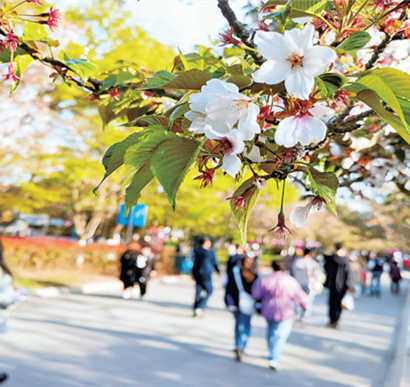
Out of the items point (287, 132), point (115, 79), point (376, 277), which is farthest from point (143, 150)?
point (376, 277)

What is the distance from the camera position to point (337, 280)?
29.8 feet

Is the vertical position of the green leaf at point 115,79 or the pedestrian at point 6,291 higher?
the green leaf at point 115,79

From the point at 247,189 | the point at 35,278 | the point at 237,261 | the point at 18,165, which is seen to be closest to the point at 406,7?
the point at 247,189

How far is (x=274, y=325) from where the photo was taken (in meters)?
5.99

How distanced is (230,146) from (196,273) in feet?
29.4

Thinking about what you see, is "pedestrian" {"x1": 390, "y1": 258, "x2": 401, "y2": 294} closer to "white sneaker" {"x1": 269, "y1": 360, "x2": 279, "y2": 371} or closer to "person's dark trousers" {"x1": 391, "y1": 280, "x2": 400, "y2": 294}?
"person's dark trousers" {"x1": 391, "y1": 280, "x2": 400, "y2": 294}

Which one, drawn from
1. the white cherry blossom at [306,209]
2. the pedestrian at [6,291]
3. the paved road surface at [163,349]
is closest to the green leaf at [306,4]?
the white cherry blossom at [306,209]

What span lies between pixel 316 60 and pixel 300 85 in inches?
2.1

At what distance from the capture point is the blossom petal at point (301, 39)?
2.35 ft

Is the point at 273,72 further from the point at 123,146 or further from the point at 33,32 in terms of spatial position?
the point at 33,32

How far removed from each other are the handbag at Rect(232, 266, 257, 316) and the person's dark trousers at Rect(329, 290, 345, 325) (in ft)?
10.6

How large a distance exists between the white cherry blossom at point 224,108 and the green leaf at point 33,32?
0.75 metres

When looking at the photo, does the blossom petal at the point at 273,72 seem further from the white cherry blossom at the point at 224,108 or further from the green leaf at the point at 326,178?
the green leaf at the point at 326,178

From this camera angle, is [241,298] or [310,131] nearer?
[310,131]
